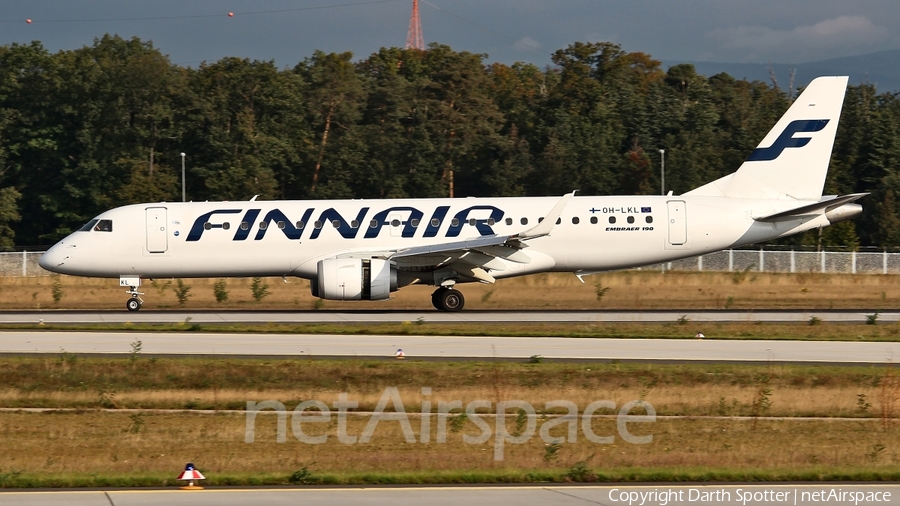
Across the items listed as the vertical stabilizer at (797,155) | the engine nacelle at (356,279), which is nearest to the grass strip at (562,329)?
the engine nacelle at (356,279)

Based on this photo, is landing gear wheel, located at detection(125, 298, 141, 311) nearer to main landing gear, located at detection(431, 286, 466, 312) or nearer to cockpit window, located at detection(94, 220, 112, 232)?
cockpit window, located at detection(94, 220, 112, 232)

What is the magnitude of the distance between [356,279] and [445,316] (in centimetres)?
270

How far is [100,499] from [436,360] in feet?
34.6

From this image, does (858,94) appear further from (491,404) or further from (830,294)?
(491,404)

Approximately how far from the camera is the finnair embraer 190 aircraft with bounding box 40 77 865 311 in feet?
102

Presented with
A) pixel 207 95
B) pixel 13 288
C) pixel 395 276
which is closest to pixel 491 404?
pixel 395 276

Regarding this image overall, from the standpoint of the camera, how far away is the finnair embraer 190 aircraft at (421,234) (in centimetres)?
3116

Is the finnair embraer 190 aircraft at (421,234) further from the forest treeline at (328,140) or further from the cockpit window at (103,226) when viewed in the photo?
the forest treeline at (328,140)

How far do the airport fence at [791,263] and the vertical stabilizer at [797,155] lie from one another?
15268 millimetres

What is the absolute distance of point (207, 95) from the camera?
6912 cm

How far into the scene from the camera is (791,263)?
48906 millimetres

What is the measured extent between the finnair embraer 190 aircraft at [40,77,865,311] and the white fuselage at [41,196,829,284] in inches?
1.2

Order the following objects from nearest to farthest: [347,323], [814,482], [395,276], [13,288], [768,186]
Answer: [814,482], [347,323], [395,276], [768,186], [13,288]

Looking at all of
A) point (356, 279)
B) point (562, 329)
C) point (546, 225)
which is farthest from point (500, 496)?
point (546, 225)
